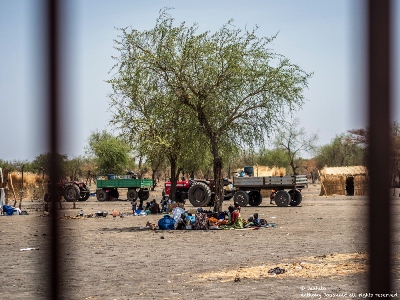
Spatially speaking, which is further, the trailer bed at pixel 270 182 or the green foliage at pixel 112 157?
the green foliage at pixel 112 157

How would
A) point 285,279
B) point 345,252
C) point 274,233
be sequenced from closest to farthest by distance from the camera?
point 285,279 → point 345,252 → point 274,233

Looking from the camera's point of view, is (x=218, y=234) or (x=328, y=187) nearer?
(x=218, y=234)

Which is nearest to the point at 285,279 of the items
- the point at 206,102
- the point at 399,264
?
the point at 399,264

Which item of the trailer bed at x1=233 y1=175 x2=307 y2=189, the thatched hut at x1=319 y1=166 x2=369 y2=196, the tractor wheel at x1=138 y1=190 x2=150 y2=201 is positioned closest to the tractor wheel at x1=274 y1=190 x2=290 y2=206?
the trailer bed at x1=233 y1=175 x2=307 y2=189

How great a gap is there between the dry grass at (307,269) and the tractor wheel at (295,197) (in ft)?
71.0

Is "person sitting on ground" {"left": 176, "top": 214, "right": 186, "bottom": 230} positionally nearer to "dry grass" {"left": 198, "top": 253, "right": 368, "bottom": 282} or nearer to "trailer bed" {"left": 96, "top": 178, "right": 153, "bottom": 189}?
"dry grass" {"left": 198, "top": 253, "right": 368, "bottom": 282}

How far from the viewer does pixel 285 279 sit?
27.7ft

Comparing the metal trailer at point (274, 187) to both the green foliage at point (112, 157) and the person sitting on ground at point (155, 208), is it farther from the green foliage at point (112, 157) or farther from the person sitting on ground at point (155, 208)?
the green foliage at point (112, 157)

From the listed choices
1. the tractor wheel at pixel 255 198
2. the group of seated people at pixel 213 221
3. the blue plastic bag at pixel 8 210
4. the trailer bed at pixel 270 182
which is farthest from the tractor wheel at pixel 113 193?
the group of seated people at pixel 213 221

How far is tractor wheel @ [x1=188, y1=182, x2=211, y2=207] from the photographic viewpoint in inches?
1197

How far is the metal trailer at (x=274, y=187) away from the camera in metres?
31.5

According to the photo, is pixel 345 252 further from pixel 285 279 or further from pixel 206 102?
pixel 206 102

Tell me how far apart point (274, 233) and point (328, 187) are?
34.0m

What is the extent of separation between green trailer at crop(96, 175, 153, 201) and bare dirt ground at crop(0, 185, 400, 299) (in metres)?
21.5
